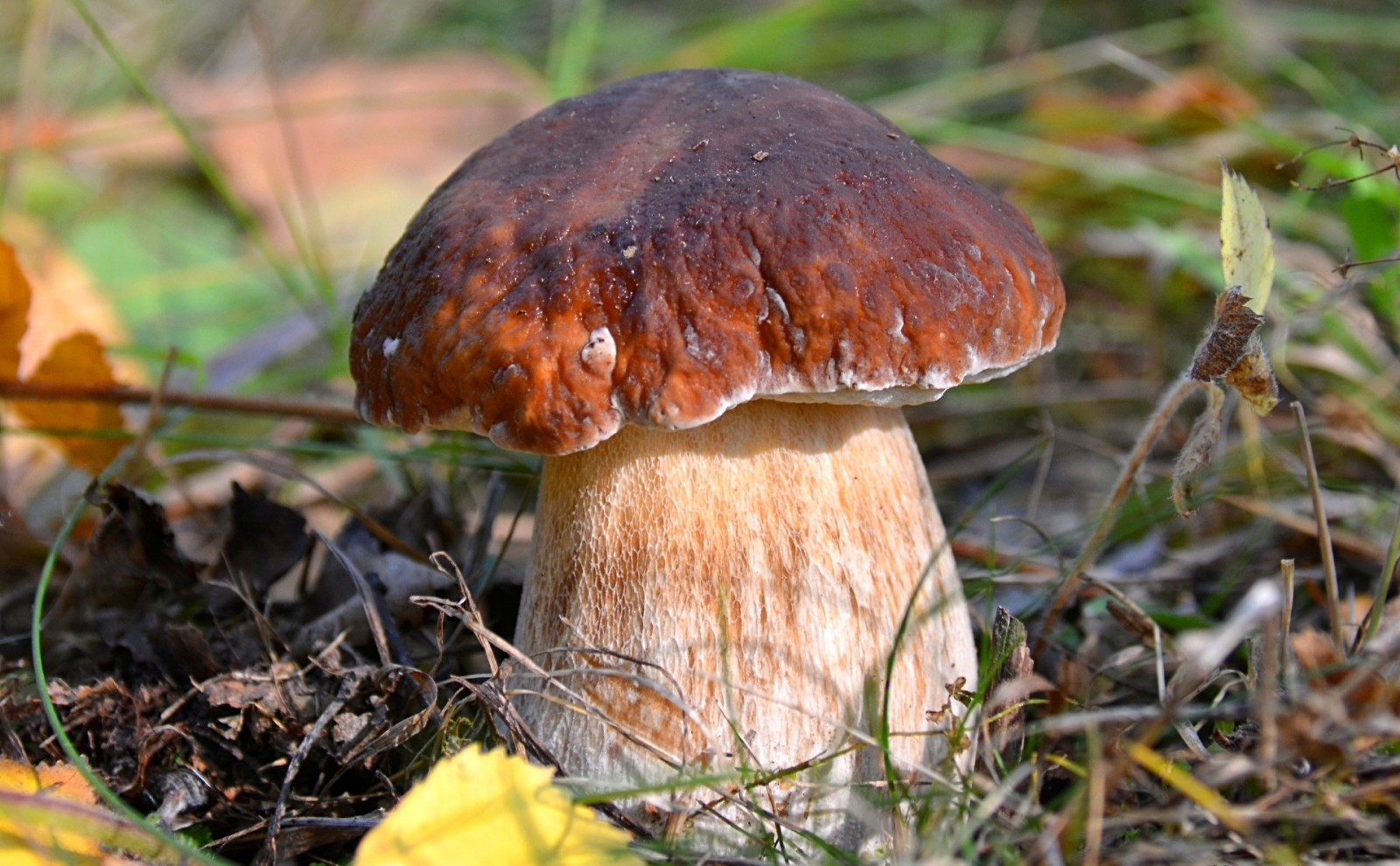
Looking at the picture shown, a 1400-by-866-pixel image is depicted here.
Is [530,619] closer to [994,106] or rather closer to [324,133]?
[994,106]

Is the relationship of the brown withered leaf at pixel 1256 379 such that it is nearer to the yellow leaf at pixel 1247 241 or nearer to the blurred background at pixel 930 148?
the yellow leaf at pixel 1247 241

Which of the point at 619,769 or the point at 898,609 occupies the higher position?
the point at 898,609

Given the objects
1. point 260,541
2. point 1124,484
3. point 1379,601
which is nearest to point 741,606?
point 1124,484

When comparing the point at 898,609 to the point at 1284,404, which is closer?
the point at 898,609

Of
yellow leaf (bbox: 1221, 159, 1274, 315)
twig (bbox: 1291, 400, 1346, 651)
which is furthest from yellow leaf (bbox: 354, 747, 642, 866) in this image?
yellow leaf (bbox: 1221, 159, 1274, 315)

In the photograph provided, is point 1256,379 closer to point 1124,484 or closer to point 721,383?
point 1124,484

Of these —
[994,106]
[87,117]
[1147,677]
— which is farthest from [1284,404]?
[87,117]

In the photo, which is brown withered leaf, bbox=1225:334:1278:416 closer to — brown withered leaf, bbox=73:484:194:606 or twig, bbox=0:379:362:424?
twig, bbox=0:379:362:424
